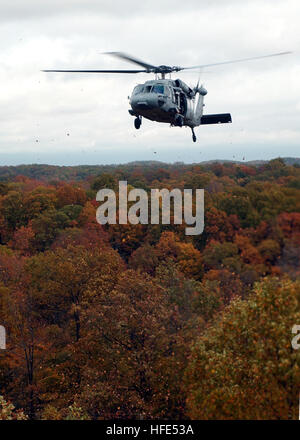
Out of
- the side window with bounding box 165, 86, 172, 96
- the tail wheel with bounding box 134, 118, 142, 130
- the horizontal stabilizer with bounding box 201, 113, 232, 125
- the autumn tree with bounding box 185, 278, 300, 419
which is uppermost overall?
the side window with bounding box 165, 86, 172, 96

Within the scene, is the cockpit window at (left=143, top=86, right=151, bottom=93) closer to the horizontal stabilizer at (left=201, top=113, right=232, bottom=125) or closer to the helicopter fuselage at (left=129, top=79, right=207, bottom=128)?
the helicopter fuselage at (left=129, top=79, right=207, bottom=128)

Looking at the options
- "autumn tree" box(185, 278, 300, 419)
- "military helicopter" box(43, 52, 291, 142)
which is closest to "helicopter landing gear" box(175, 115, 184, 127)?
"military helicopter" box(43, 52, 291, 142)

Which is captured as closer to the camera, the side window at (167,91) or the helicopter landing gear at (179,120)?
the side window at (167,91)

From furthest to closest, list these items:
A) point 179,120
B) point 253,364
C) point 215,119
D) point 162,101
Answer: point 215,119 < point 179,120 < point 162,101 < point 253,364

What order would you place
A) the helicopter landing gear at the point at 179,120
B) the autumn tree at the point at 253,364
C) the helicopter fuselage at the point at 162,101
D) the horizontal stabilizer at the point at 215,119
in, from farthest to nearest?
1. the horizontal stabilizer at the point at 215,119
2. the helicopter landing gear at the point at 179,120
3. the helicopter fuselage at the point at 162,101
4. the autumn tree at the point at 253,364

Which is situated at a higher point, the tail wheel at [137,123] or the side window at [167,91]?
the side window at [167,91]

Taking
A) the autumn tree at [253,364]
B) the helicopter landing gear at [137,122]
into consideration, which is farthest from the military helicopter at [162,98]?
the autumn tree at [253,364]

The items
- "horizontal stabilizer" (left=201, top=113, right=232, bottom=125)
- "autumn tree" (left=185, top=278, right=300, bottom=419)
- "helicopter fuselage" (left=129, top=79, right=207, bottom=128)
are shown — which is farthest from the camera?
"horizontal stabilizer" (left=201, top=113, right=232, bottom=125)

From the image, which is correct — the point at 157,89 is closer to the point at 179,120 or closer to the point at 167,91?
the point at 167,91

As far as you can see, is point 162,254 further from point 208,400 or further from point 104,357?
point 208,400

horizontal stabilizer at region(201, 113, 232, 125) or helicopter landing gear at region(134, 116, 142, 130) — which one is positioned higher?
horizontal stabilizer at region(201, 113, 232, 125)

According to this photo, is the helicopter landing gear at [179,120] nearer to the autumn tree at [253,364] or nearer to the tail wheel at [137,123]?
the tail wheel at [137,123]

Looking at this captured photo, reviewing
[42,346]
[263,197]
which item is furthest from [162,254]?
[42,346]

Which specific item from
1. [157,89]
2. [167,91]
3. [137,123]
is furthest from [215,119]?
[157,89]
